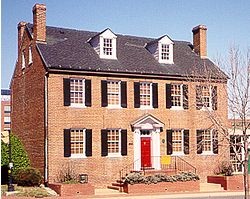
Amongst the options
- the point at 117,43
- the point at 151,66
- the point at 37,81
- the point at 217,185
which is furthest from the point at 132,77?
the point at 217,185

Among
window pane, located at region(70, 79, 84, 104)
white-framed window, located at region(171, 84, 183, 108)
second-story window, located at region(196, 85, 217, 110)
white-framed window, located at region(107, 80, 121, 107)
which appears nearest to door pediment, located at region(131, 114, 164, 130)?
white-framed window, located at region(107, 80, 121, 107)

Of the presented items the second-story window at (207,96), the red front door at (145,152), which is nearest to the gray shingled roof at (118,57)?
the second-story window at (207,96)

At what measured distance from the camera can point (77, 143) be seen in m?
18.2

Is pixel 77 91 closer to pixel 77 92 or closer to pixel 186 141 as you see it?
pixel 77 92

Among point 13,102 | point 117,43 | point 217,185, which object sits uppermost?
point 117,43

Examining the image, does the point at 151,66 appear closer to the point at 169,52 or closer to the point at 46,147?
the point at 169,52

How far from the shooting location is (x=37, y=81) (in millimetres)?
19172

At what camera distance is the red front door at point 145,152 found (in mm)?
19719

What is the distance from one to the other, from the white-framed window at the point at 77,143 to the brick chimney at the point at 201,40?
851 cm

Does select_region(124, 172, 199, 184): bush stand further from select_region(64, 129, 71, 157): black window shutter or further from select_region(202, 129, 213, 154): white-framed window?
select_region(202, 129, 213, 154): white-framed window

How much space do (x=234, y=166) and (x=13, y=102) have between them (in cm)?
1160

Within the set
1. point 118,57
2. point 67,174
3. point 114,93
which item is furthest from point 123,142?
point 118,57

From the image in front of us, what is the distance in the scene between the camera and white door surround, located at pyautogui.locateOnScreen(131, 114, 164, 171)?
19.5 m

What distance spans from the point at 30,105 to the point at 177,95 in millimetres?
6779
